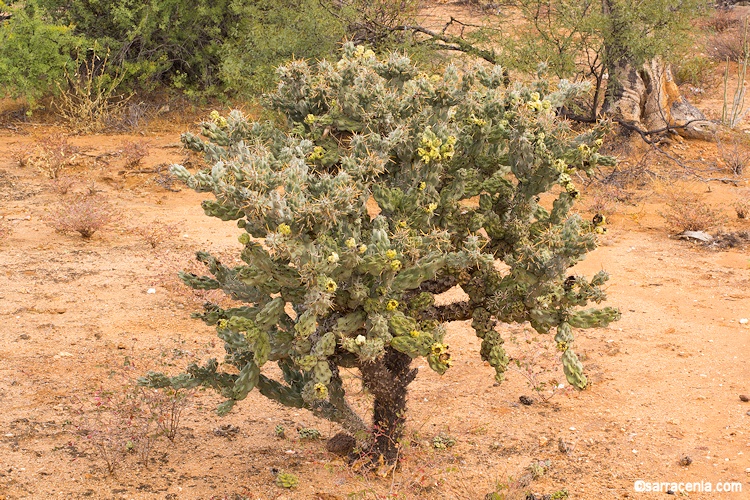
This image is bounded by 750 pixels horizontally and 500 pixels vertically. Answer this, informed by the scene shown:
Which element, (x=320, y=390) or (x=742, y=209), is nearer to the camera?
(x=320, y=390)

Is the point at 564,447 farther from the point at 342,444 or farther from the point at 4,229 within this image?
the point at 4,229

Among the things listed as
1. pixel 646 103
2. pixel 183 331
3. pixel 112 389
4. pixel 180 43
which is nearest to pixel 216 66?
pixel 180 43

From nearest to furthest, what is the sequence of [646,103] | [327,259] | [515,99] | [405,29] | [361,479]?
[327,259] < [515,99] < [361,479] < [405,29] < [646,103]

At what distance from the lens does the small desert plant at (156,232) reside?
351 inches

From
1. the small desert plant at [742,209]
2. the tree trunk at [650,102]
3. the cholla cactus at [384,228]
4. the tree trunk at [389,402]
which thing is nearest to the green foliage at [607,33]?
the tree trunk at [650,102]

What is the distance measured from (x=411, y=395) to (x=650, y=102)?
8.54 meters

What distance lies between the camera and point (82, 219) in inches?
349

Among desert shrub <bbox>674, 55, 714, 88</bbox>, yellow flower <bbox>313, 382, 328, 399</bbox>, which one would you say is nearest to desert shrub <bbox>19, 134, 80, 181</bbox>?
yellow flower <bbox>313, 382, 328, 399</bbox>

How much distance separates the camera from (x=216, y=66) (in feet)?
44.9

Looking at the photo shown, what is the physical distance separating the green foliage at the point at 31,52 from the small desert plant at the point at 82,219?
3929mm

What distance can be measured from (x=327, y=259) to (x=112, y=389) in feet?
8.70

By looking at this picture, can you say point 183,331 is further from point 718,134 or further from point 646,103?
point 718,134

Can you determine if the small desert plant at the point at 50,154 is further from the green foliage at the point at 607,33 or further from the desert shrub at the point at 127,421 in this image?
the green foliage at the point at 607,33

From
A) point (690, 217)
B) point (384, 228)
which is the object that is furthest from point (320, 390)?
point (690, 217)
